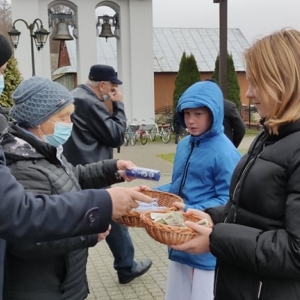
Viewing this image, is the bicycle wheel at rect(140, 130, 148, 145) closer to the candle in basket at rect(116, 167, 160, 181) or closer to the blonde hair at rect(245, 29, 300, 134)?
the candle in basket at rect(116, 167, 160, 181)

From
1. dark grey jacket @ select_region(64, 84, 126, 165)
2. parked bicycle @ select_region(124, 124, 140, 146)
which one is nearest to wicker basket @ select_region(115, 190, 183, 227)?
dark grey jacket @ select_region(64, 84, 126, 165)

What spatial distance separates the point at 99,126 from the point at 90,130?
3.8 inches

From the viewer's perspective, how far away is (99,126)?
4145 millimetres

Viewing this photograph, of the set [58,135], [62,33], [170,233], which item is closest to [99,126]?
[58,135]

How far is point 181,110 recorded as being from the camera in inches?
122

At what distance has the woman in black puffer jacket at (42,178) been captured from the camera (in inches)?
85.6

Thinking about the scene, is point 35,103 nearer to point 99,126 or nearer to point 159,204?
point 159,204

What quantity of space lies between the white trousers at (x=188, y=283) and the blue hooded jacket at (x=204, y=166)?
0.05 meters

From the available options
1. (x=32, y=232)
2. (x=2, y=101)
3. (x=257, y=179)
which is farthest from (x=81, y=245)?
(x=2, y=101)

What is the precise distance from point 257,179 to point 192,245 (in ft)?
1.31

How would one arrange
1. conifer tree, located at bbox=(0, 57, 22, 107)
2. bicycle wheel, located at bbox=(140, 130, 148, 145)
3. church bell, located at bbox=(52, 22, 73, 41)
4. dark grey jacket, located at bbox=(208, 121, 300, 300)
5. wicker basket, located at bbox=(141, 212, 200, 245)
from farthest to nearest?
bicycle wheel, located at bbox=(140, 130, 148, 145), conifer tree, located at bbox=(0, 57, 22, 107), church bell, located at bbox=(52, 22, 73, 41), wicker basket, located at bbox=(141, 212, 200, 245), dark grey jacket, located at bbox=(208, 121, 300, 300)

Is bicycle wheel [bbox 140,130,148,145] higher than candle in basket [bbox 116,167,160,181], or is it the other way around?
candle in basket [bbox 116,167,160,181]

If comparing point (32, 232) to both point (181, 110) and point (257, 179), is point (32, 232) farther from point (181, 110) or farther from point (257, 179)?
point (181, 110)

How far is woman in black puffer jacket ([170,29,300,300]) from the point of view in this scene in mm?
1671
